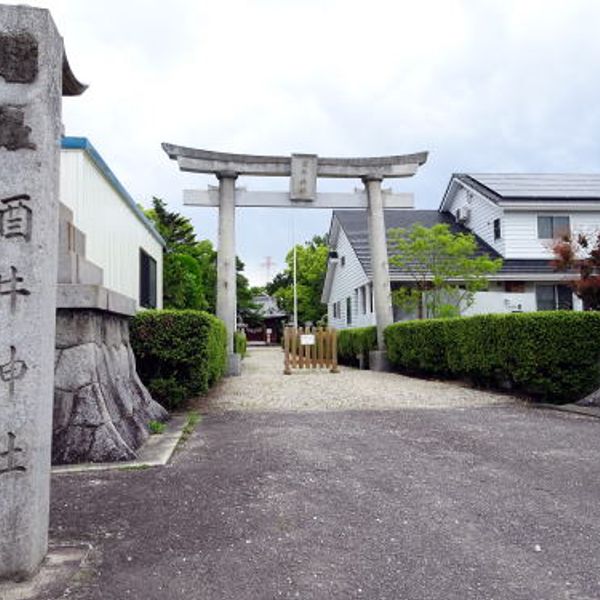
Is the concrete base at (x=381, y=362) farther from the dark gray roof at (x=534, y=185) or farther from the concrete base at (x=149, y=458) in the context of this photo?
the concrete base at (x=149, y=458)

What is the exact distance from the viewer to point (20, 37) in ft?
8.91

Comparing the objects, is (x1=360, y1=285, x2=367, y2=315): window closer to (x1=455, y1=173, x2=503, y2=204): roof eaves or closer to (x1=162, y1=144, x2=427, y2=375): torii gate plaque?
(x1=455, y1=173, x2=503, y2=204): roof eaves

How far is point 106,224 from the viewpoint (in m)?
9.07

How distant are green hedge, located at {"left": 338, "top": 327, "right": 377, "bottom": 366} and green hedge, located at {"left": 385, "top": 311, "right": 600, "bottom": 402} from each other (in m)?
5.77

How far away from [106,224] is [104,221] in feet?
0.42

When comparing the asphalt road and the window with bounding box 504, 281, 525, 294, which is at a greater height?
the window with bounding box 504, 281, 525, 294

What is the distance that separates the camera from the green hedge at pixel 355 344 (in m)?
16.5

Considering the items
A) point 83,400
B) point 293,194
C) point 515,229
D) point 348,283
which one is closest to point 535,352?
point 83,400

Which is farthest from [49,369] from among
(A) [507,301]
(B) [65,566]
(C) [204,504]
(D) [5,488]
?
(A) [507,301]

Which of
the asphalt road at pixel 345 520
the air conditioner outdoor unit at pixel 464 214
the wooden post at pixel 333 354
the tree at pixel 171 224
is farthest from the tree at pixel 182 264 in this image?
the asphalt road at pixel 345 520

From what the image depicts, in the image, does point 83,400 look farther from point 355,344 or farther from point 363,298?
point 363,298

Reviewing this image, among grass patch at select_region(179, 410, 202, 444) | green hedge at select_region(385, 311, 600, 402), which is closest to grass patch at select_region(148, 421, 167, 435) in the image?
grass patch at select_region(179, 410, 202, 444)

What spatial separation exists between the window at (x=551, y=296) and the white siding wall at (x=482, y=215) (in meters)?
1.88

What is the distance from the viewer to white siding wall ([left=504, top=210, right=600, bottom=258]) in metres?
19.4
